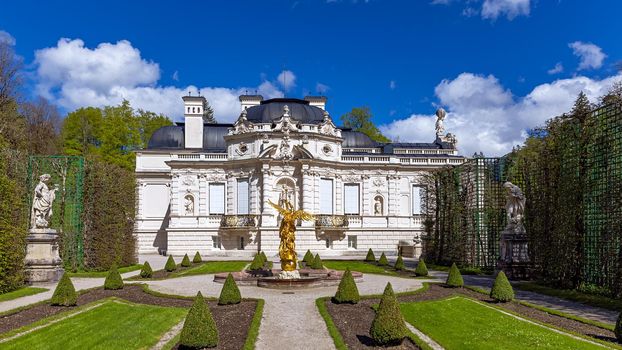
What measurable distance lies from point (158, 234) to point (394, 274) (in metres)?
28.5

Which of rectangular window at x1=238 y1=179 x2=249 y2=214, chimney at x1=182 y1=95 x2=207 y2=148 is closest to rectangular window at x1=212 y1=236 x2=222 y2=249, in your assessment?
rectangular window at x1=238 y1=179 x2=249 y2=214

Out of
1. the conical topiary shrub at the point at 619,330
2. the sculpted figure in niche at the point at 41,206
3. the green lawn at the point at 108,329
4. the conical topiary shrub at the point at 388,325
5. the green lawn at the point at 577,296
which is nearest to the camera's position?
the conical topiary shrub at the point at 388,325

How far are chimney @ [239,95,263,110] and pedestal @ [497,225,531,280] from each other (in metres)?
33.6

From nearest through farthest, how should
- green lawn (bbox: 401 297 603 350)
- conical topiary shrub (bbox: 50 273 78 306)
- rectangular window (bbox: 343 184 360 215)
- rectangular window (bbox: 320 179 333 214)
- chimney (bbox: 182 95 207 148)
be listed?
green lawn (bbox: 401 297 603 350) < conical topiary shrub (bbox: 50 273 78 306) < rectangular window (bbox: 320 179 333 214) < rectangular window (bbox: 343 184 360 215) < chimney (bbox: 182 95 207 148)

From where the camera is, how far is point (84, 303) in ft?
55.7

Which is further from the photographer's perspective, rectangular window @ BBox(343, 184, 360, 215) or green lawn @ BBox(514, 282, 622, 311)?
rectangular window @ BBox(343, 184, 360, 215)

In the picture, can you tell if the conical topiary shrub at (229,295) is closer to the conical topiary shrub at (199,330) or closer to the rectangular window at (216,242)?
the conical topiary shrub at (199,330)

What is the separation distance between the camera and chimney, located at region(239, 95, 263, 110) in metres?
53.1

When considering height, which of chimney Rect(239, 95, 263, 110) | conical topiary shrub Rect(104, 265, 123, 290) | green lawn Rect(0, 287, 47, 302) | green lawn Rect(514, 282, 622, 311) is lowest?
green lawn Rect(0, 287, 47, 302)

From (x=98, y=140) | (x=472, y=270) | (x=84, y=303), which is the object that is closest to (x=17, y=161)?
(x=84, y=303)

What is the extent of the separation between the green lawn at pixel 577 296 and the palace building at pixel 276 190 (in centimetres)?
2132

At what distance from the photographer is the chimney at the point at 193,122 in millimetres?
50562

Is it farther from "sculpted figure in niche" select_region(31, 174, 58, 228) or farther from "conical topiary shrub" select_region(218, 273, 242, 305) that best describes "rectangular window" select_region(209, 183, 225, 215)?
"conical topiary shrub" select_region(218, 273, 242, 305)

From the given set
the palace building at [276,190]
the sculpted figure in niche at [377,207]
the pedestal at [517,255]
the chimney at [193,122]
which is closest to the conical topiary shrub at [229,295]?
the pedestal at [517,255]
